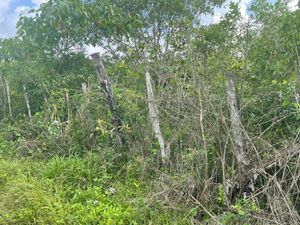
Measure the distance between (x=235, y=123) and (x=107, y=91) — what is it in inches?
64.9

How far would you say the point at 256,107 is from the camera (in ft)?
10.9

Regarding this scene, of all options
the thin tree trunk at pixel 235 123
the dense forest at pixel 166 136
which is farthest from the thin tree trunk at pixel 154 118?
the thin tree trunk at pixel 235 123

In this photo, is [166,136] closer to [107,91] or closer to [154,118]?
[154,118]

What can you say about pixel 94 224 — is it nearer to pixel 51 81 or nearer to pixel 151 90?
pixel 151 90

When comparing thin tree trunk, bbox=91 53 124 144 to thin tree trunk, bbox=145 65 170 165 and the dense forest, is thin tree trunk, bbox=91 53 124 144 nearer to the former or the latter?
the dense forest

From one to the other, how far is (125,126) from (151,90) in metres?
0.52

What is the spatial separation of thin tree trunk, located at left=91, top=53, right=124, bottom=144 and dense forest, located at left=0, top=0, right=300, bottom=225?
0.04 ft

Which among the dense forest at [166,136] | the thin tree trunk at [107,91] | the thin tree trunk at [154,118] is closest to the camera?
the dense forest at [166,136]

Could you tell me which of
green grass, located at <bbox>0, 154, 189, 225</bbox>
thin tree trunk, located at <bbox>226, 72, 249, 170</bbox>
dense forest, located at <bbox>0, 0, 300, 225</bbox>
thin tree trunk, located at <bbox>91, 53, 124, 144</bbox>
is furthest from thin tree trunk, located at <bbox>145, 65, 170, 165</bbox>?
thin tree trunk, located at <bbox>226, 72, 249, 170</bbox>

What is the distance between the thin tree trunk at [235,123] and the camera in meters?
2.80

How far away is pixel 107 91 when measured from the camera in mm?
3914

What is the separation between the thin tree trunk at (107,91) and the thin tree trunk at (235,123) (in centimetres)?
147

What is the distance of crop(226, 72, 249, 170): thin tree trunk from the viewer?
110 inches

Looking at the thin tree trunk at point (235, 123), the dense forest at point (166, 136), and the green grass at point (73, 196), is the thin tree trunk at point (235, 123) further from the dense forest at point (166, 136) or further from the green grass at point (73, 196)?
the green grass at point (73, 196)
